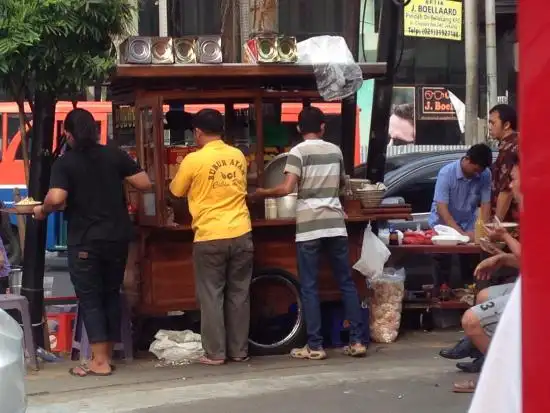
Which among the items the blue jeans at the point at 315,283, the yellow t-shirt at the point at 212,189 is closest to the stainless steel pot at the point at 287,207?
Result: the blue jeans at the point at 315,283

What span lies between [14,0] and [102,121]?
810cm

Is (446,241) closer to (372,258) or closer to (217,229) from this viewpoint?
(372,258)

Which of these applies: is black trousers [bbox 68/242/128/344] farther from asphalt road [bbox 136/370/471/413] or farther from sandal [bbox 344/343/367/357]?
sandal [bbox 344/343/367/357]

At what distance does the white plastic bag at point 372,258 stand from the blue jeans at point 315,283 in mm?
336

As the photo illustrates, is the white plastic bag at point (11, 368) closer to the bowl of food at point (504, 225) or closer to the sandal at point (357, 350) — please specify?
the bowl of food at point (504, 225)

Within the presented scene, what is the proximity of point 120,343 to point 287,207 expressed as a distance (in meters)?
1.63

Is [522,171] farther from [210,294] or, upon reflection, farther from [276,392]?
[210,294]

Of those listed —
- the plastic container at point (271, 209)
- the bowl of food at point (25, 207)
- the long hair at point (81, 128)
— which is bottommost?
the plastic container at point (271, 209)

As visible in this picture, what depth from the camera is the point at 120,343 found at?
24.7 ft

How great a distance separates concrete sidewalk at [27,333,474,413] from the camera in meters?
6.39

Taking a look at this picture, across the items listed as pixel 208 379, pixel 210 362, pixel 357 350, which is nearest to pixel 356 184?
pixel 357 350

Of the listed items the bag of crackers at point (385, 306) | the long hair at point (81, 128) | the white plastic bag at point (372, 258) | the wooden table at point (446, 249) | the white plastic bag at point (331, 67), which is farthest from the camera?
the wooden table at point (446, 249)

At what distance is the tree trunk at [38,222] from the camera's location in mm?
7496

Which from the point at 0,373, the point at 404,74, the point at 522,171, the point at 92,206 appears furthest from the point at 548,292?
the point at 404,74
